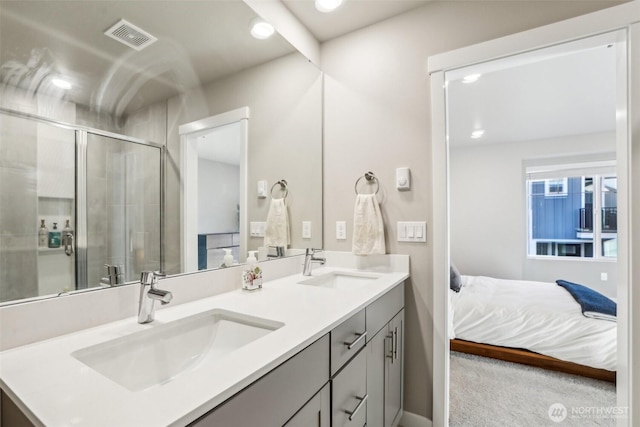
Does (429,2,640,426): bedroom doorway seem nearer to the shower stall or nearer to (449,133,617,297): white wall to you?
(449,133,617,297): white wall

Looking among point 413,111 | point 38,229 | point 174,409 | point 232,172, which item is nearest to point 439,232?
point 413,111

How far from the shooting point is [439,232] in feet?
5.36

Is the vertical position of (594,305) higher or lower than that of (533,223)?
lower

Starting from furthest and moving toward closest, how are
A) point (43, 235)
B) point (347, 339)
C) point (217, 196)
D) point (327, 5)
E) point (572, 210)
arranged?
point (572, 210), point (327, 5), point (217, 196), point (347, 339), point (43, 235)

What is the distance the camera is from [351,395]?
107 centimetres

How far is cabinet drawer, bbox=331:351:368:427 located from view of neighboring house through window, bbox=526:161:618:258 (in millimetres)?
4734

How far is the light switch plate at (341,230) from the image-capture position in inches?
77.7

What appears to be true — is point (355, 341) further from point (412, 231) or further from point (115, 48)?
point (115, 48)

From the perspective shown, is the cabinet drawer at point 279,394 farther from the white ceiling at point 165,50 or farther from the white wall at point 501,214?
the white wall at point 501,214

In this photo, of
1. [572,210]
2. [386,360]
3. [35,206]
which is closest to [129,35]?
[35,206]

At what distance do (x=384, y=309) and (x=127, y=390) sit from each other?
3.59 ft

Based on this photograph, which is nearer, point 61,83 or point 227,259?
point 61,83

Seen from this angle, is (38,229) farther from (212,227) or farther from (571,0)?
(571,0)

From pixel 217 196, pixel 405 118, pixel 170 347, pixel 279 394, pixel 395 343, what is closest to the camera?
pixel 279 394
